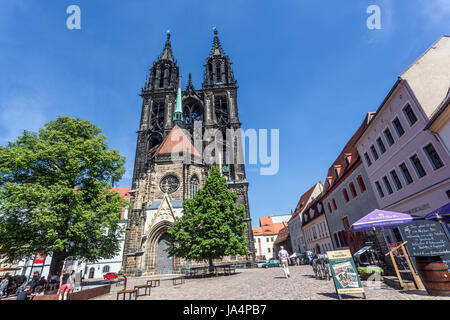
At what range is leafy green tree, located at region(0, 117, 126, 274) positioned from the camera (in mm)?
11961

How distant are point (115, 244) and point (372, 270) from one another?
1560 cm

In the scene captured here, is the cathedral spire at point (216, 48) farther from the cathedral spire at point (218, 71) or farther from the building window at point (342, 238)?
the building window at point (342, 238)

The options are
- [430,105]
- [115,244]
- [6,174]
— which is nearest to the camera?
[430,105]

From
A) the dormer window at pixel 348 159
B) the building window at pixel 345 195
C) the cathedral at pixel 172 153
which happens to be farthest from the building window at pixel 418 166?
the cathedral at pixel 172 153

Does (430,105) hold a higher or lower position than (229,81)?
lower

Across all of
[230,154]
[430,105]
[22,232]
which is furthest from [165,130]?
[430,105]

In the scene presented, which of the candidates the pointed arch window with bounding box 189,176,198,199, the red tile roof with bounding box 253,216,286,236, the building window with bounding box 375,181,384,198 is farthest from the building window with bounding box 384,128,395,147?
the red tile roof with bounding box 253,216,286,236

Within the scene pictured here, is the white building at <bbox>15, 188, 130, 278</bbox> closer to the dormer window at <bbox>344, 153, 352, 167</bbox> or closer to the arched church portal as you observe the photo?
the arched church portal

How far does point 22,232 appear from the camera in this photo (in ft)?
40.0

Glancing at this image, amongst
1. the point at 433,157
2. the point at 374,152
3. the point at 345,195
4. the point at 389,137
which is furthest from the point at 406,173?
the point at 345,195

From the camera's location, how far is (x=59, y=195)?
1251cm

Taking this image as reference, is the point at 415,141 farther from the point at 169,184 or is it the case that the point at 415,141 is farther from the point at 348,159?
the point at 169,184

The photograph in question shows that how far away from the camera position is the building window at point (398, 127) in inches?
462
